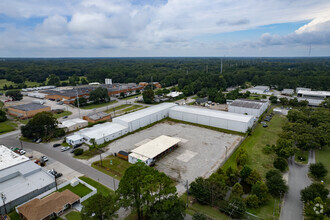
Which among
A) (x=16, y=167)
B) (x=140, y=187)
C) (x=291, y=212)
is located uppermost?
(x=140, y=187)

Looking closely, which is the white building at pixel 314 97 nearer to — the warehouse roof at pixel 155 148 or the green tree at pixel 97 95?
the warehouse roof at pixel 155 148

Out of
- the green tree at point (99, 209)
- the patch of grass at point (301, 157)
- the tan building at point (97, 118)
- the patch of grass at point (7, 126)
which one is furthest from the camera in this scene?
the tan building at point (97, 118)

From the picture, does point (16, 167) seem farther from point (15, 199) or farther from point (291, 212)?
point (291, 212)

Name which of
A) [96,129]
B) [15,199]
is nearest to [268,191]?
[15,199]

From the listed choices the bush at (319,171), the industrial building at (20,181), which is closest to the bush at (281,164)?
the bush at (319,171)

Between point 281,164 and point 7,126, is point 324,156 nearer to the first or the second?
point 281,164

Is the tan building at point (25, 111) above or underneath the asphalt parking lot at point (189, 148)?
above

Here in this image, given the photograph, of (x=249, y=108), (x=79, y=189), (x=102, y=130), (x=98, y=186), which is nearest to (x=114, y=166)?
(x=98, y=186)
